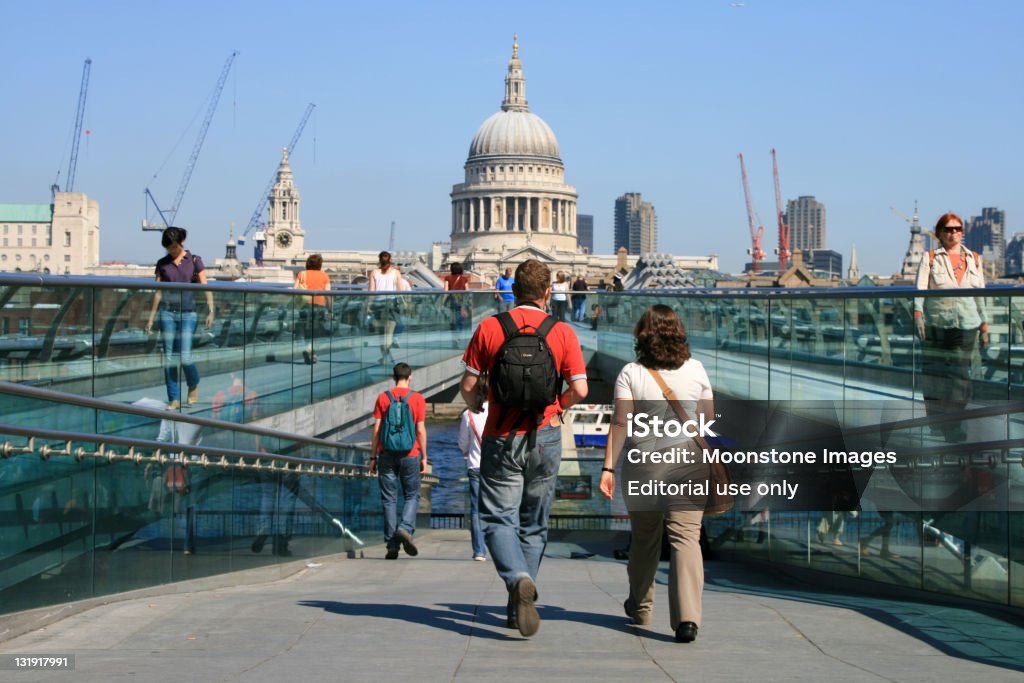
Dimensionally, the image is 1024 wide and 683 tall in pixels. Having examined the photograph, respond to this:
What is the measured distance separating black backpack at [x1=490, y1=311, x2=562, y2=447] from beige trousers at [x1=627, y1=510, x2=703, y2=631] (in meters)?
0.78

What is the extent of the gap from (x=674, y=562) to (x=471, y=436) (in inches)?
213

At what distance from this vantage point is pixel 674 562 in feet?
23.8

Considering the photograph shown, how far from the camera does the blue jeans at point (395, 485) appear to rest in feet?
39.8

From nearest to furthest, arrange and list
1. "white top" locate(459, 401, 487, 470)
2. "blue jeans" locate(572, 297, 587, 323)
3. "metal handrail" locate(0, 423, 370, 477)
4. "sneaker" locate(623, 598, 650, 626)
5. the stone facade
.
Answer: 1. "metal handrail" locate(0, 423, 370, 477)
2. "sneaker" locate(623, 598, 650, 626)
3. "white top" locate(459, 401, 487, 470)
4. "blue jeans" locate(572, 297, 587, 323)
5. the stone facade

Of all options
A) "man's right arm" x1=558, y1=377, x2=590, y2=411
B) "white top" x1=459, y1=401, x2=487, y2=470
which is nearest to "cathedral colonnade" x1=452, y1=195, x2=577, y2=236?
"white top" x1=459, y1=401, x2=487, y2=470

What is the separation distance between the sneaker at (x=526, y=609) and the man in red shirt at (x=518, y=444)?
0.15 meters

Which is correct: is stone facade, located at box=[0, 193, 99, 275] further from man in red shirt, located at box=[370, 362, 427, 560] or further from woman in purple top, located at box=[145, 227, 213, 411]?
woman in purple top, located at box=[145, 227, 213, 411]

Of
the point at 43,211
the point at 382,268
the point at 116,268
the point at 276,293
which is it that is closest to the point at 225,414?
the point at 276,293

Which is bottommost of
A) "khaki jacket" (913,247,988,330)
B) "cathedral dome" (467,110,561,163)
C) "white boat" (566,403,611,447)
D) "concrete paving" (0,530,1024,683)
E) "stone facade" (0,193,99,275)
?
"white boat" (566,403,611,447)

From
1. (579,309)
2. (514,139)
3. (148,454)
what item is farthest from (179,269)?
(514,139)

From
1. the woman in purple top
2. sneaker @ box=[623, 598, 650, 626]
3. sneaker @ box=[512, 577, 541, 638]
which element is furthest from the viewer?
the woman in purple top

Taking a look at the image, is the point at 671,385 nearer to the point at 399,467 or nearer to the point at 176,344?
the point at 176,344

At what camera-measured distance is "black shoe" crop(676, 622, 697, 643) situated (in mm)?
6988

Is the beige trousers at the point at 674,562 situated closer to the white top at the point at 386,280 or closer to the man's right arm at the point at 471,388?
the man's right arm at the point at 471,388
